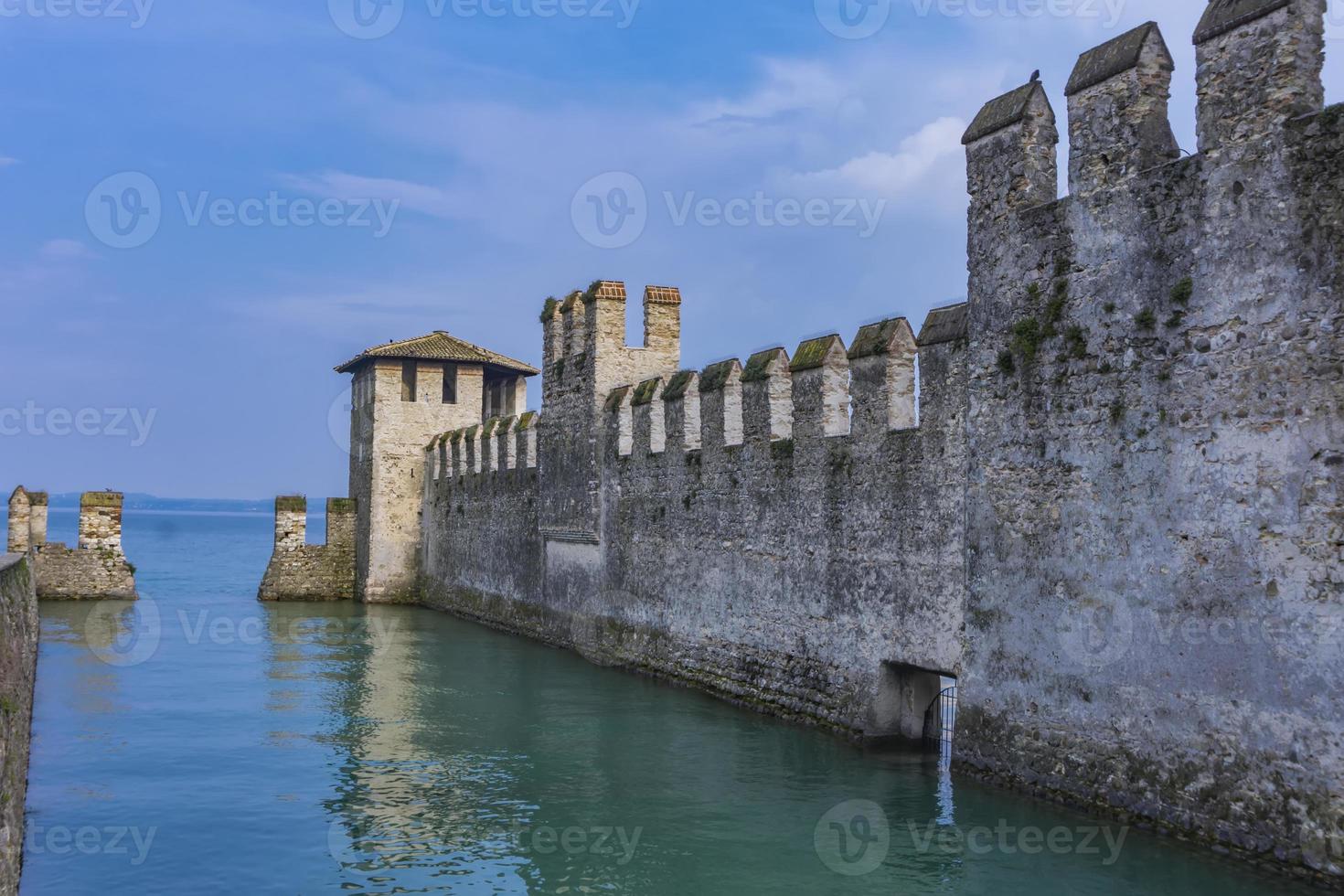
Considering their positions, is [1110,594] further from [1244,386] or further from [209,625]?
[209,625]

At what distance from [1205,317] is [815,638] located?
18.6 ft

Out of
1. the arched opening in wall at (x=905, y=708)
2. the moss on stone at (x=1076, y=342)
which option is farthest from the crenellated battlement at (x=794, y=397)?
the arched opening in wall at (x=905, y=708)

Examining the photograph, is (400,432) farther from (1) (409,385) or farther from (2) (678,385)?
(2) (678,385)

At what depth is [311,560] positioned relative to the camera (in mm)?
29578

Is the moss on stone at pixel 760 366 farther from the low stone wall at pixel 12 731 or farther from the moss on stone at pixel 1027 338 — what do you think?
the low stone wall at pixel 12 731

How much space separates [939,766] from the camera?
34.5 ft

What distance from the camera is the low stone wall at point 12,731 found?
6988 mm

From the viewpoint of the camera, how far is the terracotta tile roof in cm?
2883

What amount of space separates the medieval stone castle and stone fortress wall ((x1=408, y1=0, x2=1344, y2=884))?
2cm

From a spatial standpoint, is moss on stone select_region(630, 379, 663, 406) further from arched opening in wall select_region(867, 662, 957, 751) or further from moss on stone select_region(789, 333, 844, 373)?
arched opening in wall select_region(867, 662, 957, 751)

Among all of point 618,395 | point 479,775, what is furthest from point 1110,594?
point 618,395

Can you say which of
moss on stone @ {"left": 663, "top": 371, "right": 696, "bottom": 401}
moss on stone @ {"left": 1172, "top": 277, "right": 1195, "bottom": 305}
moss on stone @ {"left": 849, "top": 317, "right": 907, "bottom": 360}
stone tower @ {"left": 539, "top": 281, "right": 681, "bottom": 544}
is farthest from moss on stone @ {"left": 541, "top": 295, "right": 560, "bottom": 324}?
moss on stone @ {"left": 1172, "top": 277, "right": 1195, "bottom": 305}

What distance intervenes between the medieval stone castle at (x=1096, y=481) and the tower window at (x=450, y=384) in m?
15.6

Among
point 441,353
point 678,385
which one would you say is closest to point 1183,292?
point 678,385
